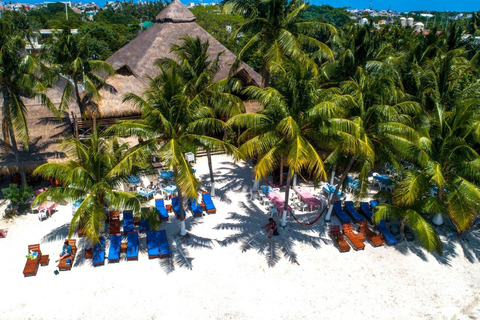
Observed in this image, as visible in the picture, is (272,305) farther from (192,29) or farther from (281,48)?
(192,29)

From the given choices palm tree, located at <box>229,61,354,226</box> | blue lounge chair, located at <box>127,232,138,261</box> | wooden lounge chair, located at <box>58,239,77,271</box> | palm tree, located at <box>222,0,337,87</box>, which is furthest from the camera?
palm tree, located at <box>222,0,337,87</box>

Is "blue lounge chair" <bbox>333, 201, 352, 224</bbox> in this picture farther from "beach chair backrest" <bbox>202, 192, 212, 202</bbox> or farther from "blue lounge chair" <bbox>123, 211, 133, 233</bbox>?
"blue lounge chair" <bbox>123, 211, 133, 233</bbox>

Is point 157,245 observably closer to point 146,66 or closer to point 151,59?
point 146,66

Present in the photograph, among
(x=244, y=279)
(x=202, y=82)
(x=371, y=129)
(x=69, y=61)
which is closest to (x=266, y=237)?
(x=244, y=279)

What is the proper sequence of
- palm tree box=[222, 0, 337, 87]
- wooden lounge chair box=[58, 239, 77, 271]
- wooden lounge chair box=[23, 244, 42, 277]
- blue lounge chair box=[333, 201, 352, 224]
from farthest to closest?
1. blue lounge chair box=[333, 201, 352, 224]
2. palm tree box=[222, 0, 337, 87]
3. wooden lounge chair box=[58, 239, 77, 271]
4. wooden lounge chair box=[23, 244, 42, 277]

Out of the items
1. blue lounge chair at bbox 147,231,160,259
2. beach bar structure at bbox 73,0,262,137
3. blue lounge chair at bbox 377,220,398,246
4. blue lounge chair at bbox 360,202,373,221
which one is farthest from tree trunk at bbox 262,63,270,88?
blue lounge chair at bbox 147,231,160,259

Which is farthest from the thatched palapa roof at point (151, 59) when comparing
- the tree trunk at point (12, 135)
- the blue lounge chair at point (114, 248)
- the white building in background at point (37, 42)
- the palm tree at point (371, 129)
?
the palm tree at point (371, 129)
